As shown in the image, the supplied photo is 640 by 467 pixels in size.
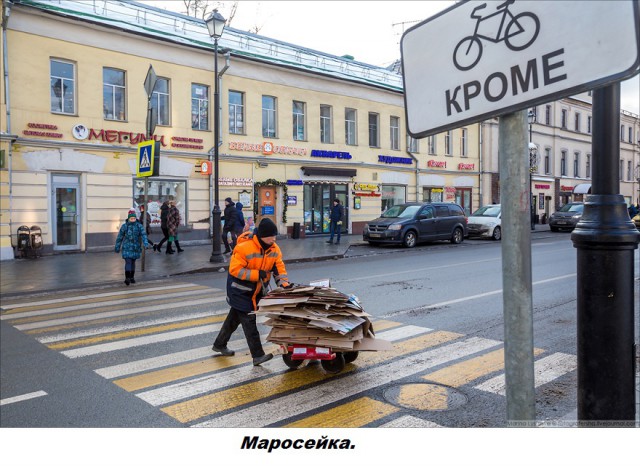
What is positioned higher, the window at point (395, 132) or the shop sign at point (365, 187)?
the window at point (395, 132)

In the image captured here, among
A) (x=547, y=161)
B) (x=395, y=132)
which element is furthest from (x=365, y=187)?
(x=547, y=161)

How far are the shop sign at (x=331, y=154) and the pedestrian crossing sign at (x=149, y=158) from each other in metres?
13.2

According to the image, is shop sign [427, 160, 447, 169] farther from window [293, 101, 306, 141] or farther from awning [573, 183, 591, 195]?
awning [573, 183, 591, 195]

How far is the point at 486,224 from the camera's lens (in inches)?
989

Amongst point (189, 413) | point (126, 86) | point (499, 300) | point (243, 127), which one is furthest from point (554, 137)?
point (189, 413)

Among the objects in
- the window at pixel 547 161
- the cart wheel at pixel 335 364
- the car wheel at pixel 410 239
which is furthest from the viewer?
the window at pixel 547 161

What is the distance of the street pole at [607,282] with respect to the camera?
10.0ft

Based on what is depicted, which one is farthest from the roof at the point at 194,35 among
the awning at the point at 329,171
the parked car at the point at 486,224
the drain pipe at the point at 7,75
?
the parked car at the point at 486,224

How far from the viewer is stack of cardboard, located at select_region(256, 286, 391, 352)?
527 centimetres

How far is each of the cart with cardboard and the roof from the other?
16699 millimetres

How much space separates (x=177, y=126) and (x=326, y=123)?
338 inches

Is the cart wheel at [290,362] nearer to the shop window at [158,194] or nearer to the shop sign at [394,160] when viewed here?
the shop window at [158,194]

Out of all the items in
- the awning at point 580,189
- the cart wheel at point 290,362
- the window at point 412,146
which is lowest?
the cart wheel at point 290,362
